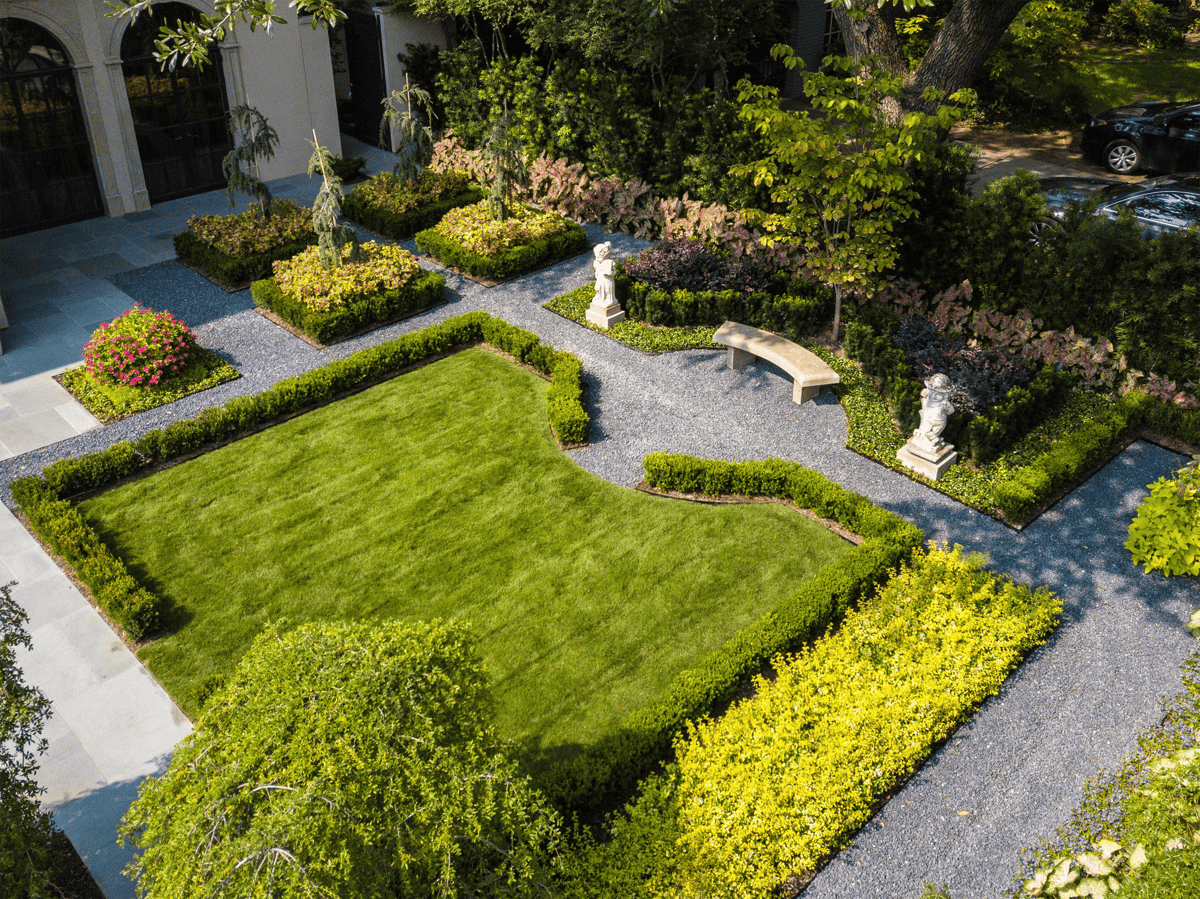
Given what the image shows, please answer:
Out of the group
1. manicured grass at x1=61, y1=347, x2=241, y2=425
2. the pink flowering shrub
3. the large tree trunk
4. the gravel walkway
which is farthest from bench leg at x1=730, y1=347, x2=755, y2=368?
the pink flowering shrub

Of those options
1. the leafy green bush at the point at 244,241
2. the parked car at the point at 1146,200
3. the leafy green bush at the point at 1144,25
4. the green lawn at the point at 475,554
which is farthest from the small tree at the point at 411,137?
the leafy green bush at the point at 1144,25

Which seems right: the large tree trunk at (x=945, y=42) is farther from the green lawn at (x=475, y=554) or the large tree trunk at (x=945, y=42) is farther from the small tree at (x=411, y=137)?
the small tree at (x=411, y=137)

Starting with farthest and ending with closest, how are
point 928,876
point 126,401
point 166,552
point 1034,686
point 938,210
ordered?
point 938,210
point 126,401
point 166,552
point 1034,686
point 928,876

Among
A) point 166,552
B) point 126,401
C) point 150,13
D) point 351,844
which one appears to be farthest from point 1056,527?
point 150,13

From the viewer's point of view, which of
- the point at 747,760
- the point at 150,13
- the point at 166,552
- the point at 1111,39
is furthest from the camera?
the point at 1111,39

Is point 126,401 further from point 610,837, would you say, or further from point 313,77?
point 313,77

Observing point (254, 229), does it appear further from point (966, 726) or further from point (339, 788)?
point (966, 726)

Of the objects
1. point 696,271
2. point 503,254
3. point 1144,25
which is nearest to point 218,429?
point 503,254
